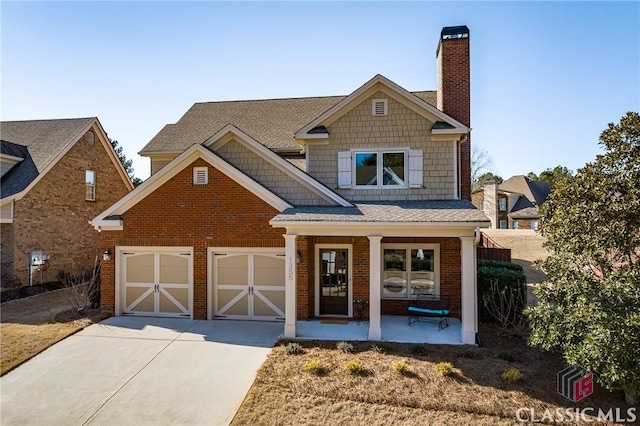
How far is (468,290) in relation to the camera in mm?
8609

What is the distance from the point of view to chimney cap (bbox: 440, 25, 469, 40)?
40.0ft

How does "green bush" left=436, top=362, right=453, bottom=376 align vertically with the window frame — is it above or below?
below

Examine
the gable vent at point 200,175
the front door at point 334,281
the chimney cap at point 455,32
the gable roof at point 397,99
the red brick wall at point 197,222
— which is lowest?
the front door at point 334,281

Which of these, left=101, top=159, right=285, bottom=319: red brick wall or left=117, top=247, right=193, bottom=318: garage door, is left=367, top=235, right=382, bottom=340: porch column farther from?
left=117, top=247, right=193, bottom=318: garage door

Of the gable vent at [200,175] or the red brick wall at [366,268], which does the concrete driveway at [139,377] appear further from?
the gable vent at [200,175]

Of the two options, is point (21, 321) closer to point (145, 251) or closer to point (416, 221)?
point (145, 251)

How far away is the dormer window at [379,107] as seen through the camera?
453 inches

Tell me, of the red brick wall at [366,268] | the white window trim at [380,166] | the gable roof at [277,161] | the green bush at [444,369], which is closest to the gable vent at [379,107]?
the white window trim at [380,166]

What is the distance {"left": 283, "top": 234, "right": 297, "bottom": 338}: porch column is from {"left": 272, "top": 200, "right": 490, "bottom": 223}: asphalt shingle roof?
2.36 feet

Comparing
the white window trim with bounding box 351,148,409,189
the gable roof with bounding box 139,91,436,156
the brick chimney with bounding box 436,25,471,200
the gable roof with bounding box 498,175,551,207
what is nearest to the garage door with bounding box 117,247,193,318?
the gable roof with bounding box 139,91,436,156

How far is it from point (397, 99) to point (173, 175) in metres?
7.81

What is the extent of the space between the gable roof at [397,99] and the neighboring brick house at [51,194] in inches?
420

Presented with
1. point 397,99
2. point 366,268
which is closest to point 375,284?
point 366,268

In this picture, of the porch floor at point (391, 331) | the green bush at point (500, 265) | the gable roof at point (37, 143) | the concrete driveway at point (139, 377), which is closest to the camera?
the concrete driveway at point (139, 377)
